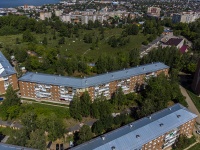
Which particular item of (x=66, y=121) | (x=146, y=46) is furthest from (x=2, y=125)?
(x=146, y=46)

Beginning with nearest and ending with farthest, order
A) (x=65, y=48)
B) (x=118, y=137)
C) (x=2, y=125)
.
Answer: (x=118, y=137) < (x=2, y=125) < (x=65, y=48)

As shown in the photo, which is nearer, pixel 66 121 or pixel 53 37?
pixel 66 121

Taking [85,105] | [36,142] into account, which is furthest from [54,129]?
[85,105]

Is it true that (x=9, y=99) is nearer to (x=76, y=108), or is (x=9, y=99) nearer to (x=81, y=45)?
(x=76, y=108)

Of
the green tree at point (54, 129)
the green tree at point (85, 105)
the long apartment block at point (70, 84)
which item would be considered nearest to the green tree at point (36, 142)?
the green tree at point (54, 129)

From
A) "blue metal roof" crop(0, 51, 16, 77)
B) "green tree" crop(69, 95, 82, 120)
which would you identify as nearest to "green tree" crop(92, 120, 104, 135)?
"green tree" crop(69, 95, 82, 120)

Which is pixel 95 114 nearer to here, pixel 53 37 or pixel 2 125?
pixel 2 125
